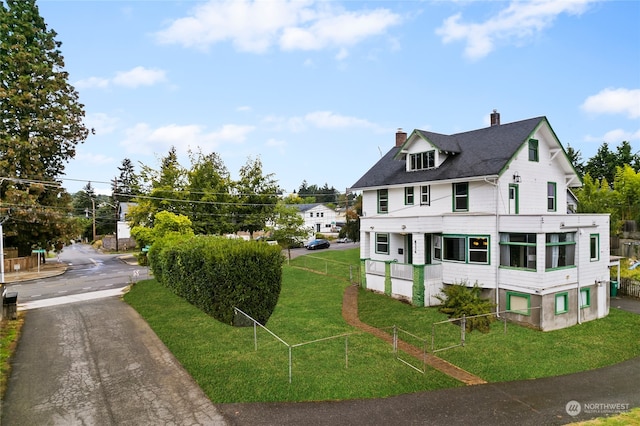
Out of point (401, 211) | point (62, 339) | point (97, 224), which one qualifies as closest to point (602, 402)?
point (401, 211)

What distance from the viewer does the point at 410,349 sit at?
1512cm

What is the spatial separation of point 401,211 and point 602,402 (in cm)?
1536

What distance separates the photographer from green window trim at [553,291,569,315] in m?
18.2

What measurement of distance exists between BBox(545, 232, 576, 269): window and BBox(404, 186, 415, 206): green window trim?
8.44 m

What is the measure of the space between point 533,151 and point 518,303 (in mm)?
9384

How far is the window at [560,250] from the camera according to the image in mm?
18125

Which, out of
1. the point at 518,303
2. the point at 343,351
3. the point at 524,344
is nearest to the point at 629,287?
the point at 518,303

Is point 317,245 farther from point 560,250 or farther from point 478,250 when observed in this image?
point 560,250

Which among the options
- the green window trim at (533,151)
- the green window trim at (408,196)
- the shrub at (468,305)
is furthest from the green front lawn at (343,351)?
the green window trim at (533,151)

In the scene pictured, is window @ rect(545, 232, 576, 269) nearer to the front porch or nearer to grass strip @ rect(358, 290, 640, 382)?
grass strip @ rect(358, 290, 640, 382)

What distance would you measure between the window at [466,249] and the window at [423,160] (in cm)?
538

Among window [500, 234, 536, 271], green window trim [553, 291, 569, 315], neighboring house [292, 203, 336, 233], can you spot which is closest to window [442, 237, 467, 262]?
window [500, 234, 536, 271]

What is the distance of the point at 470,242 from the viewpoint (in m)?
20.1

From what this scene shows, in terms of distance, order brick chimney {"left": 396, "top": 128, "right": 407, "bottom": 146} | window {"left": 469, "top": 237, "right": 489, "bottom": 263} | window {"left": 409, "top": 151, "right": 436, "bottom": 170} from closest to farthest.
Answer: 1. window {"left": 469, "top": 237, "right": 489, "bottom": 263}
2. window {"left": 409, "top": 151, "right": 436, "bottom": 170}
3. brick chimney {"left": 396, "top": 128, "right": 407, "bottom": 146}
